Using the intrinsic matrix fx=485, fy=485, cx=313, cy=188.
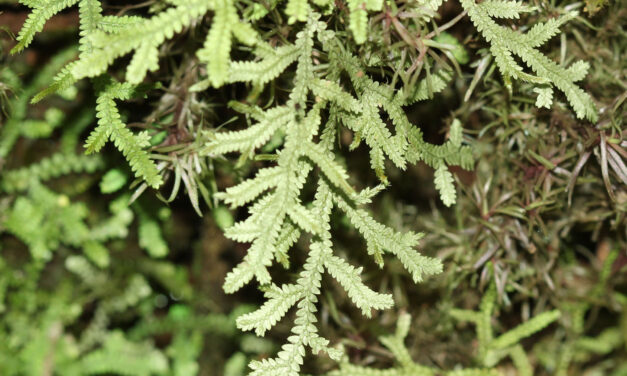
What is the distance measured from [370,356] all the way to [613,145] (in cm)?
104

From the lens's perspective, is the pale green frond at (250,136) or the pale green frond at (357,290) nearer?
the pale green frond at (250,136)

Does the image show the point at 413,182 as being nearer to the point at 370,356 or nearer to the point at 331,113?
the point at 370,356

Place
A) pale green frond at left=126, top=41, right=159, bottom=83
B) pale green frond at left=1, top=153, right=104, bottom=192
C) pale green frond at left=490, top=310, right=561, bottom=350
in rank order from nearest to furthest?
pale green frond at left=126, top=41, right=159, bottom=83 < pale green frond at left=490, top=310, right=561, bottom=350 < pale green frond at left=1, top=153, right=104, bottom=192

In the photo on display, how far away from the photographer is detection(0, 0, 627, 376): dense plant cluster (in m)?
1.12

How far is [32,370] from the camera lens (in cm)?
202

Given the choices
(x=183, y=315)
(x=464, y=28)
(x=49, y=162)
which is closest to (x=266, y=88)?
(x=464, y=28)

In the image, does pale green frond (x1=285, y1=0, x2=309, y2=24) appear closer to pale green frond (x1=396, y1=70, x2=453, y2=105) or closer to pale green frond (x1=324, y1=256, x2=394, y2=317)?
pale green frond (x1=396, y1=70, x2=453, y2=105)

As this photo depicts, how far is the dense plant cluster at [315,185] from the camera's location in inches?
44.2

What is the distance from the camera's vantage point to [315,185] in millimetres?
1600

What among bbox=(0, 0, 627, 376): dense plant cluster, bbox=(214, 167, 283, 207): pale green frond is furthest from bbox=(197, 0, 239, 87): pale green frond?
bbox=(214, 167, 283, 207): pale green frond

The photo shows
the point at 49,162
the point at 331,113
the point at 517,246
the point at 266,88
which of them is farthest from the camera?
the point at 49,162

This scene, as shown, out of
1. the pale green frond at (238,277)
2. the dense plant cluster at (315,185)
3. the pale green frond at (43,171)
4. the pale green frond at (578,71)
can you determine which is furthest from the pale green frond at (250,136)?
the pale green frond at (43,171)

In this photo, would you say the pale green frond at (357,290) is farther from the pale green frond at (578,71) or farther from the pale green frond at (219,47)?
the pale green frond at (578,71)

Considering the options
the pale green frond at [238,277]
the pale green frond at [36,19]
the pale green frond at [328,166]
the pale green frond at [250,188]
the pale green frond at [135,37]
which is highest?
the pale green frond at [36,19]
